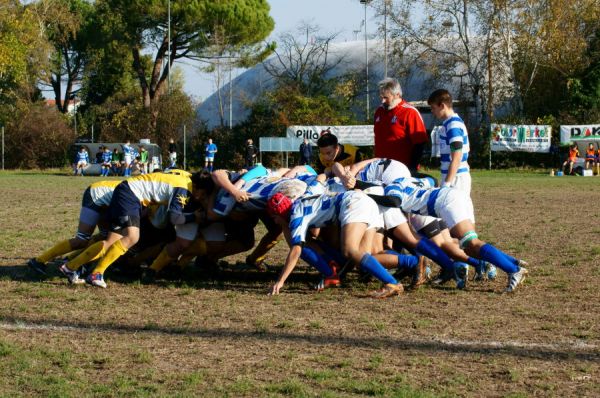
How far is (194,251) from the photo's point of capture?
895 cm

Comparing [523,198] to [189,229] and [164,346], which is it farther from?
[164,346]

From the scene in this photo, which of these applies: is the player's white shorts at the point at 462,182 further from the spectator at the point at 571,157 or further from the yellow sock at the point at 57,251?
the spectator at the point at 571,157

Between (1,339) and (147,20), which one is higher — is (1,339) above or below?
below

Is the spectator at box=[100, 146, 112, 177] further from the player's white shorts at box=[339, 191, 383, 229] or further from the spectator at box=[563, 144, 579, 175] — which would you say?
the player's white shorts at box=[339, 191, 383, 229]

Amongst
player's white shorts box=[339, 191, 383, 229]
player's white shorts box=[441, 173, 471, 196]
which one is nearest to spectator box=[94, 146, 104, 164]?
player's white shorts box=[441, 173, 471, 196]

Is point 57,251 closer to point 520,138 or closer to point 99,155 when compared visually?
point 99,155

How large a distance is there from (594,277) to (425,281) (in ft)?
5.73

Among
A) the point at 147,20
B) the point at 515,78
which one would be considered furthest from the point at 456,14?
the point at 147,20

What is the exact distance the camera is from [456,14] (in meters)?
41.8

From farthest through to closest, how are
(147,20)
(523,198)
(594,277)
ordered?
(147,20)
(523,198)
(594,277)

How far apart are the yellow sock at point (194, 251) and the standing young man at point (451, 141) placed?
2512 mm

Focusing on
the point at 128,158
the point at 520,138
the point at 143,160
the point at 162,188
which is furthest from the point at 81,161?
the point at 162,188

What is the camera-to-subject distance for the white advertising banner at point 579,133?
35.7 meters

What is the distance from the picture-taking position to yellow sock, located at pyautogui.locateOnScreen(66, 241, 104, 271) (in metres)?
8.45
